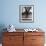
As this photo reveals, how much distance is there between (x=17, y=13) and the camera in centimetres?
412

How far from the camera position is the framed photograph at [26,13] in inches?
162

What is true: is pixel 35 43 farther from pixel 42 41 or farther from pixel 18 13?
pixel 18 13

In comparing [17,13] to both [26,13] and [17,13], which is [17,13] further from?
[26,13]

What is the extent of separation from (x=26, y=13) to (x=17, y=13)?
29 centimetres

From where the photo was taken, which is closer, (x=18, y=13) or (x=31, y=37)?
(x=31, y=37)

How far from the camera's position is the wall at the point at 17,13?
161 inches

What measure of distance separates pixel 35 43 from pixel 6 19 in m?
1.22

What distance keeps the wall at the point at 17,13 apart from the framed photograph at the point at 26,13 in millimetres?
96

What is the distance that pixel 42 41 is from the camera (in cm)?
367

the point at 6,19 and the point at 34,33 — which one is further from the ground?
the point at 6,19

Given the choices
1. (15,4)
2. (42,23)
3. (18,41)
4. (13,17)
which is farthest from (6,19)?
(42,23)

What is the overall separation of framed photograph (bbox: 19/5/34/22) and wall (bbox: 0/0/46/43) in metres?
0.10

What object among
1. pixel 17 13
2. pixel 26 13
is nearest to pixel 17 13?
pixel 17 13

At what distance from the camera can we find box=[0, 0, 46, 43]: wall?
13.4 ft
